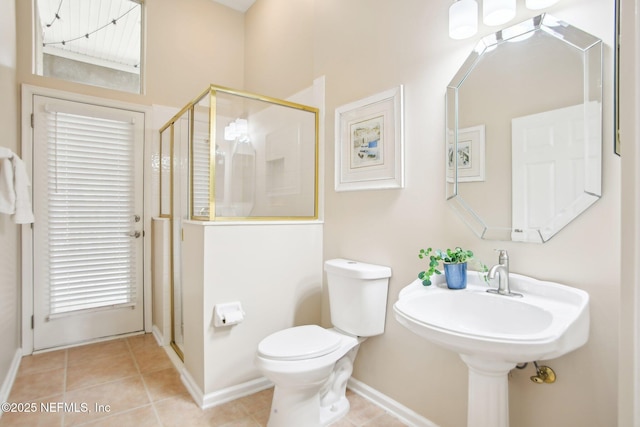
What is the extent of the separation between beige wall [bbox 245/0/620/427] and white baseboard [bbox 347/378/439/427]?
1.4 inches

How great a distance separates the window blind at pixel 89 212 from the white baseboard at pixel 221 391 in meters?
1.30

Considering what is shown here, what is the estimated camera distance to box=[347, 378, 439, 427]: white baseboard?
5.68 ft

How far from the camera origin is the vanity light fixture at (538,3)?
1249 mm

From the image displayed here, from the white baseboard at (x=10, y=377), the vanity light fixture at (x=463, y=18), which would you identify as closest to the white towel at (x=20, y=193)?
the white baseboard at (x=10, y=377)

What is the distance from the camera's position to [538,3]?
1.27 meters

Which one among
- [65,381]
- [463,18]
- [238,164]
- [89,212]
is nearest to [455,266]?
[463,18]

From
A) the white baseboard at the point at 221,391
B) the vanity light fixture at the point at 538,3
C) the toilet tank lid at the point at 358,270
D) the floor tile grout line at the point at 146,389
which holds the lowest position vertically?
the floor tile grout line at the point at 146,389

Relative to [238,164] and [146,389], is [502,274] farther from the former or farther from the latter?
[146,389]

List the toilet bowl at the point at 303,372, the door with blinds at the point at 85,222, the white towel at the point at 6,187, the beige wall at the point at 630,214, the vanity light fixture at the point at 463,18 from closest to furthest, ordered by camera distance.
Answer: the beige wall at the point at 630,214
the vanity light fixture at the point at 463,18
the toilet bowl at the point at 303,372
the white towel at the point at 6,187
the door with blinds at the point at 85,222

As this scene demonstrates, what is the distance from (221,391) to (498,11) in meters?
2.40

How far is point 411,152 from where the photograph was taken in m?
1.80

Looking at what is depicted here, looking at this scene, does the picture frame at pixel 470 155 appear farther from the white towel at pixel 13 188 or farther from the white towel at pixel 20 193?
the white towel at pixel 20 193

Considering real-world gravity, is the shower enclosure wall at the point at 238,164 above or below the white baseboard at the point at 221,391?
above

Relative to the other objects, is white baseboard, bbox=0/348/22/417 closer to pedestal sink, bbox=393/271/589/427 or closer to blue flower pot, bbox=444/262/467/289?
pedestal sink, bbox=393/271/589/427
